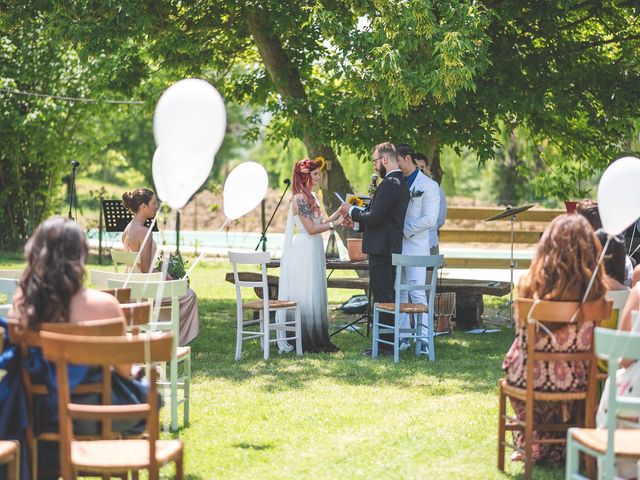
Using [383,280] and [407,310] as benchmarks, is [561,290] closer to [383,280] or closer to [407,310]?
[407,310]

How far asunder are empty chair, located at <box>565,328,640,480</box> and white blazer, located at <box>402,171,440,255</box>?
5.02 m

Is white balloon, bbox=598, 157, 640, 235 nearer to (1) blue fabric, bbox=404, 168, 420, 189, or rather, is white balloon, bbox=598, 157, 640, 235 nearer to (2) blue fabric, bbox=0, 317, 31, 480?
(2) blue fabric, bbox=0, 317, 31, 480

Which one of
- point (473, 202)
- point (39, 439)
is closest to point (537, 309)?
point (39, 439)

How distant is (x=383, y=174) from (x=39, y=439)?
558 centimetres

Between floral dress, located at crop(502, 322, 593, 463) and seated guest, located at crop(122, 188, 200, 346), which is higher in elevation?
seated guest, located at crop(122, 188, 200, 346)

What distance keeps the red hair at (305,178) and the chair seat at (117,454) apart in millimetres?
5018

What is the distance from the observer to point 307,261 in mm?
9180

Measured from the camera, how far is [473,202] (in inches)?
1225

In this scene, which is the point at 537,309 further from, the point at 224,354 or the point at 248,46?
the point at 248,46

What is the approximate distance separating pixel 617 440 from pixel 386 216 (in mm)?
5042

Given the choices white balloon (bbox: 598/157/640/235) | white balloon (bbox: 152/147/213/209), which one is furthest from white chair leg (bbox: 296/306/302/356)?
white balloon (bbox: 598/157/640/235)

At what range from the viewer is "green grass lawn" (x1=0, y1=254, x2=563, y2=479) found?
5.30m

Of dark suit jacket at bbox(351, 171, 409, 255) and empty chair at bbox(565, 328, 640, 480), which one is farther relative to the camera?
dark suit jacket at bbox(351, 171, 409, 255)

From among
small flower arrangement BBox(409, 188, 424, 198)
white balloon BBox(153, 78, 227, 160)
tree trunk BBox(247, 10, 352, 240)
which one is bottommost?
small flower arrangement BBox(409, 188, 424, 198)
